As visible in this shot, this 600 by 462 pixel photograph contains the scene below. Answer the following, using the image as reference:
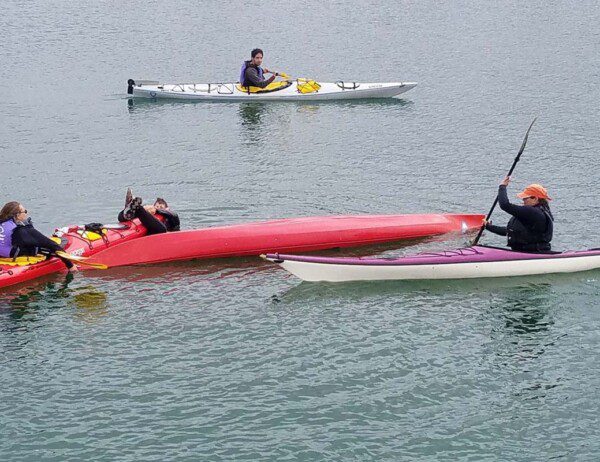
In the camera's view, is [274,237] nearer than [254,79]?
Yes

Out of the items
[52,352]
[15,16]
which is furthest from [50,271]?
[15,16]

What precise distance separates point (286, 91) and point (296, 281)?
41.3 feet

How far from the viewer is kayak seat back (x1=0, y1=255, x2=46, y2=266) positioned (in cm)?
1456

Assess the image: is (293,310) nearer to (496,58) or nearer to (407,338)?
(407,338)

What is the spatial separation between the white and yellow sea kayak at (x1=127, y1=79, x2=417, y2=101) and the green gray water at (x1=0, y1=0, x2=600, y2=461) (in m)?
0.40

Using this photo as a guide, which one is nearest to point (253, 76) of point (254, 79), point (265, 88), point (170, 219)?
point (254, 79)

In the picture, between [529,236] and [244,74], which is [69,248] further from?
[244,74]

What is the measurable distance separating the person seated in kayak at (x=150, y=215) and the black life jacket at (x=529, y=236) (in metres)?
5.60

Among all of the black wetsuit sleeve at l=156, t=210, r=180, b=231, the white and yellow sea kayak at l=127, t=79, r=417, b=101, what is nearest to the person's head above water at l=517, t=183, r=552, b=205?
the black wetsuit sleeve at l=156, t=210, r=180, b=231

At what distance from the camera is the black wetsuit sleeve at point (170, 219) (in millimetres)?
16031

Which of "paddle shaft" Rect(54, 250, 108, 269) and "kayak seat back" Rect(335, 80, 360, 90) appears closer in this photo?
"paddle shaft" Rect(54, 250, 108, 269)

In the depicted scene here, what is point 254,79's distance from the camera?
2628 centimetres

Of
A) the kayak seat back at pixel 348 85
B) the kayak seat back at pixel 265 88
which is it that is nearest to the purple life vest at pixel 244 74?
the kayak seat back at pixel 265 88

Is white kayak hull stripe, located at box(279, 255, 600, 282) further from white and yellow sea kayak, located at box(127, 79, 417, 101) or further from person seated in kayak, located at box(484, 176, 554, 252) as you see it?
white and yellow sea kayak, located at box(127, 79, 417, 101)
